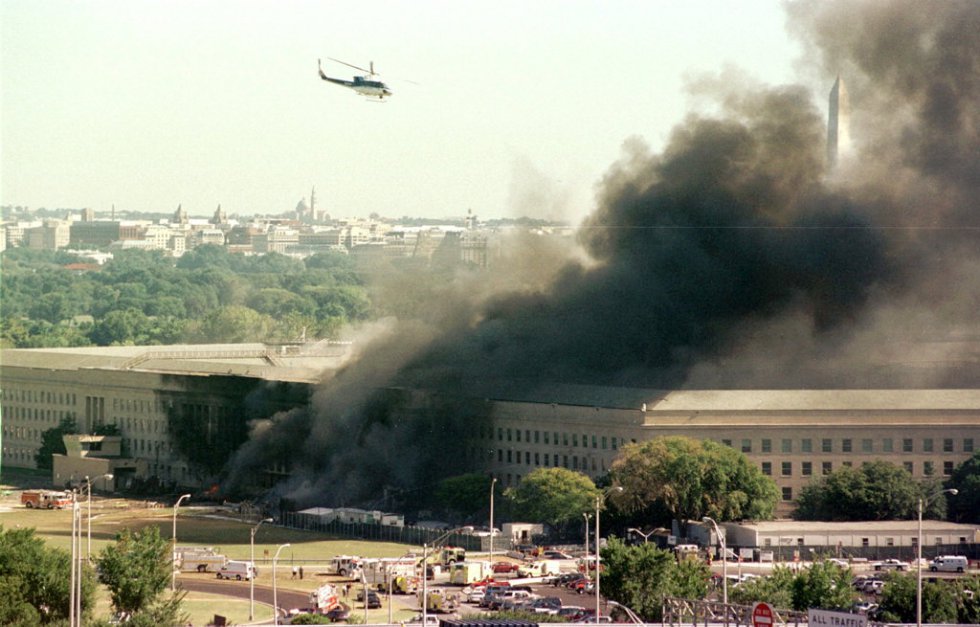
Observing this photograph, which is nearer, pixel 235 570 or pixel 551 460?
pixel 235 570

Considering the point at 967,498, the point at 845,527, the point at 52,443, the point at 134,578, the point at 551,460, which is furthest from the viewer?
the point at 52,443

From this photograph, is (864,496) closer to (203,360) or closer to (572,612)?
(572,612)

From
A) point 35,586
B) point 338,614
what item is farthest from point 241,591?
point 35,586

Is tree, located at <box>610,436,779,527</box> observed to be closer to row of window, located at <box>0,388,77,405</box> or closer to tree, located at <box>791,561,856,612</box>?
tree, located at <box>791,561,856,612</box>

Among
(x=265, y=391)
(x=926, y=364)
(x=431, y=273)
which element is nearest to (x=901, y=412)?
(x=926, y=364)

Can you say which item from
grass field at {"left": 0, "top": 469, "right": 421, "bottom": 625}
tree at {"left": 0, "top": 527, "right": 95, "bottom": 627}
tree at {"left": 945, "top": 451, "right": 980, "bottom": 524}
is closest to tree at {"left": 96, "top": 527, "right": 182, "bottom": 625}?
tree at {"left": 0, "top": 527, "right": 95, "bottom": 627}
